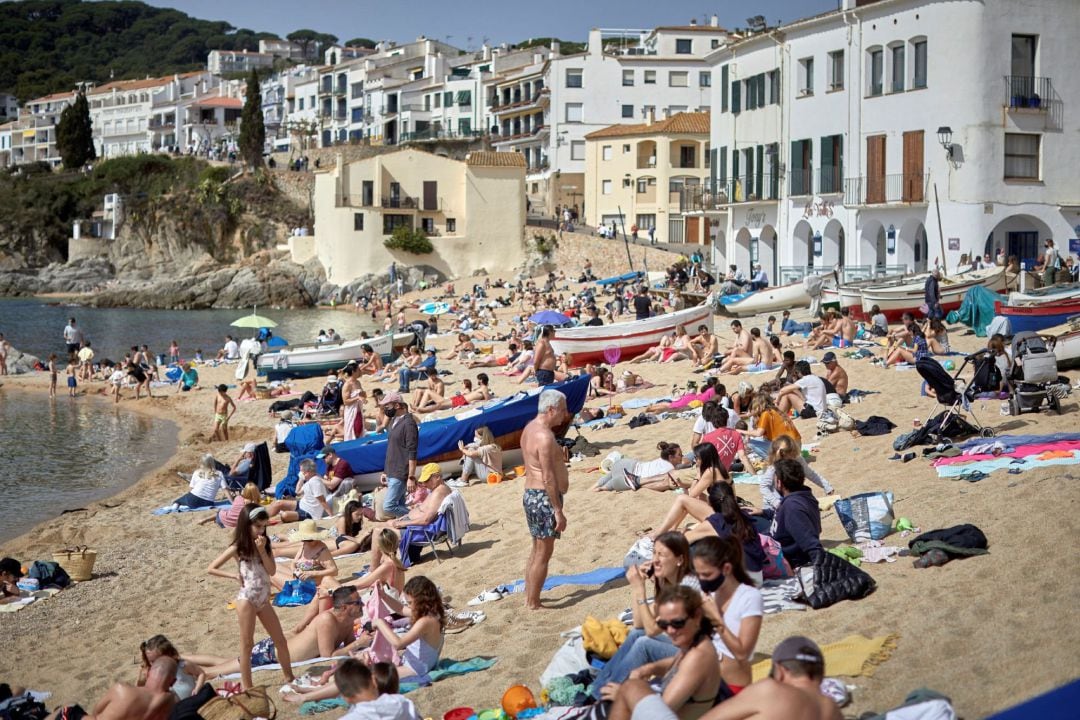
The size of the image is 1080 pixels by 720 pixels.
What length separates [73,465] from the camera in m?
20.7

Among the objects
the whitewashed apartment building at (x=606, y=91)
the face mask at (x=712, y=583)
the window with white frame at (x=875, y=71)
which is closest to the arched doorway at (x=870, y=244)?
the window with white frame at (x=875, y=71)

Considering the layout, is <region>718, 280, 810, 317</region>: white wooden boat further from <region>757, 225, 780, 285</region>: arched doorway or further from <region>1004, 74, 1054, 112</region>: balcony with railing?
<region>757, 225, 780, 285</region>: arched doorway

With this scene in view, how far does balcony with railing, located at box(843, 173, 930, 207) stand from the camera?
30.2m

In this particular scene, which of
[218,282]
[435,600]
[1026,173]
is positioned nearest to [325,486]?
[435,600]

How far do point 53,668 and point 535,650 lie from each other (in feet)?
14.0

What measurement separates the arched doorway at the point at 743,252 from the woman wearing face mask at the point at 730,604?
33.9m

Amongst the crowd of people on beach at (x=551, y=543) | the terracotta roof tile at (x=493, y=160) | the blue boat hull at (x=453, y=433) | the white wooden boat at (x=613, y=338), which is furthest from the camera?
the terracotta roof tile at (x=493, y=160)

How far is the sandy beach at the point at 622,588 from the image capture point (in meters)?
6.64

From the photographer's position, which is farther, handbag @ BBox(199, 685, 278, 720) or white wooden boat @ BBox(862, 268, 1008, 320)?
white wooden boat @ BBox(862, 268, 1008, 320)

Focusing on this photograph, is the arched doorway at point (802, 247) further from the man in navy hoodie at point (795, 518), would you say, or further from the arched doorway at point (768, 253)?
the man in navy hoodie at point (795, 518)

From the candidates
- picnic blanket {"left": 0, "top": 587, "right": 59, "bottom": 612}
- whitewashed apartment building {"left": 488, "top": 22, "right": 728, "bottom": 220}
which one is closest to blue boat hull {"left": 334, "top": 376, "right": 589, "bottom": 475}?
picnic blanket {"left": 0, "top": 587, "right": 59, "bottom": 612}

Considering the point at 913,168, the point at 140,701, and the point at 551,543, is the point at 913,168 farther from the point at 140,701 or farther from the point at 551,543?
the point at 140,701

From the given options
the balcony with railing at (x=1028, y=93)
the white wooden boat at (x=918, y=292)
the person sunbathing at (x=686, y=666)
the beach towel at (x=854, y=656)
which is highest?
the balcony with railing at (x=1028, y=93)

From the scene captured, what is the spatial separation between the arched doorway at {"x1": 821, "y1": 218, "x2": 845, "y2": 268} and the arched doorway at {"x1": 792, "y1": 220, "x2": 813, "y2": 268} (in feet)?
4.46
